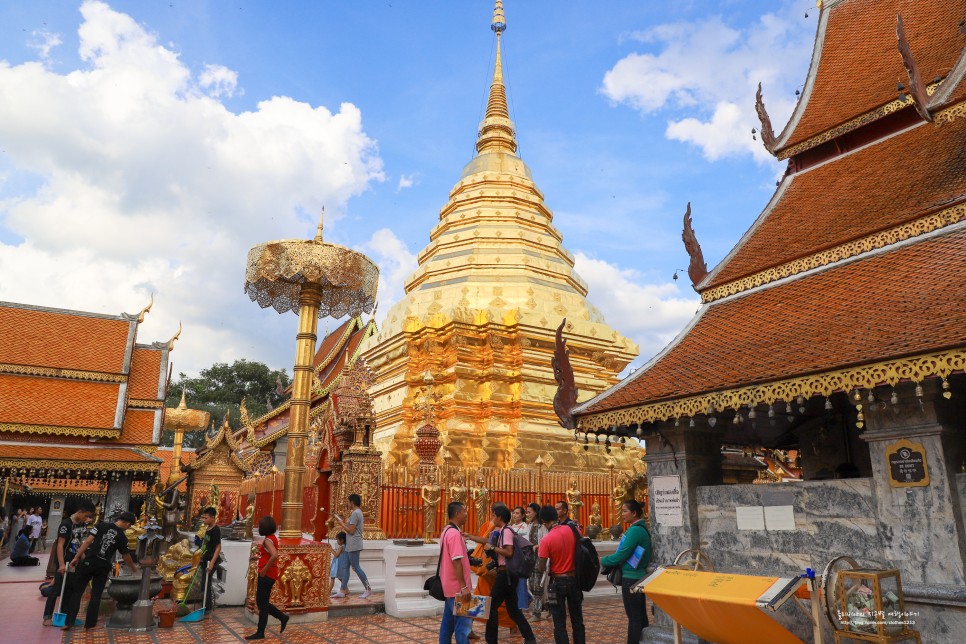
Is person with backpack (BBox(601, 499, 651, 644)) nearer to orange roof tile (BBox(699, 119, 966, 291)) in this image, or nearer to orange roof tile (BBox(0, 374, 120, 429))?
orange roof tile (BBox(699, 119, 966, 291))

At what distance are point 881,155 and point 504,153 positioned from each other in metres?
15.8

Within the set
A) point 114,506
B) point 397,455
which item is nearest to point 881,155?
point 397,455

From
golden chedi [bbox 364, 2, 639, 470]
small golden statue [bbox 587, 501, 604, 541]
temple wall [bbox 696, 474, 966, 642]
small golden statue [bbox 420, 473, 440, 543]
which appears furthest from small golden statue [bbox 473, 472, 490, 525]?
temple wall [bbox 696, 474, 966, 642]

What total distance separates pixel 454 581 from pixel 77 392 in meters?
18.6

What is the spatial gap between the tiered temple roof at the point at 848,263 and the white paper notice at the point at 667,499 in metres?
0.90

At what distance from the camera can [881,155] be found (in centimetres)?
809

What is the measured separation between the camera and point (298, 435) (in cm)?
855

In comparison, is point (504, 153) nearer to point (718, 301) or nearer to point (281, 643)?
point (718, 301)

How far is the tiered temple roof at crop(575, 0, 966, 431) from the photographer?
5227 millimetres

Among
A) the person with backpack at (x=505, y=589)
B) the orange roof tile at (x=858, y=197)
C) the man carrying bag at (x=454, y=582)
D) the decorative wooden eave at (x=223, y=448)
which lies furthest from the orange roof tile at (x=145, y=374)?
the orange roof tile at (x=858, y=197)

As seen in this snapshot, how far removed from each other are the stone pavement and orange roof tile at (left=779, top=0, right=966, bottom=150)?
664 centimetres

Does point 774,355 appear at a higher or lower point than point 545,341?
lower

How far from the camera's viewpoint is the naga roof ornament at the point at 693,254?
838 centimetres

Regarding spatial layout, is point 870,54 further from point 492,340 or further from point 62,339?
point 62,339
